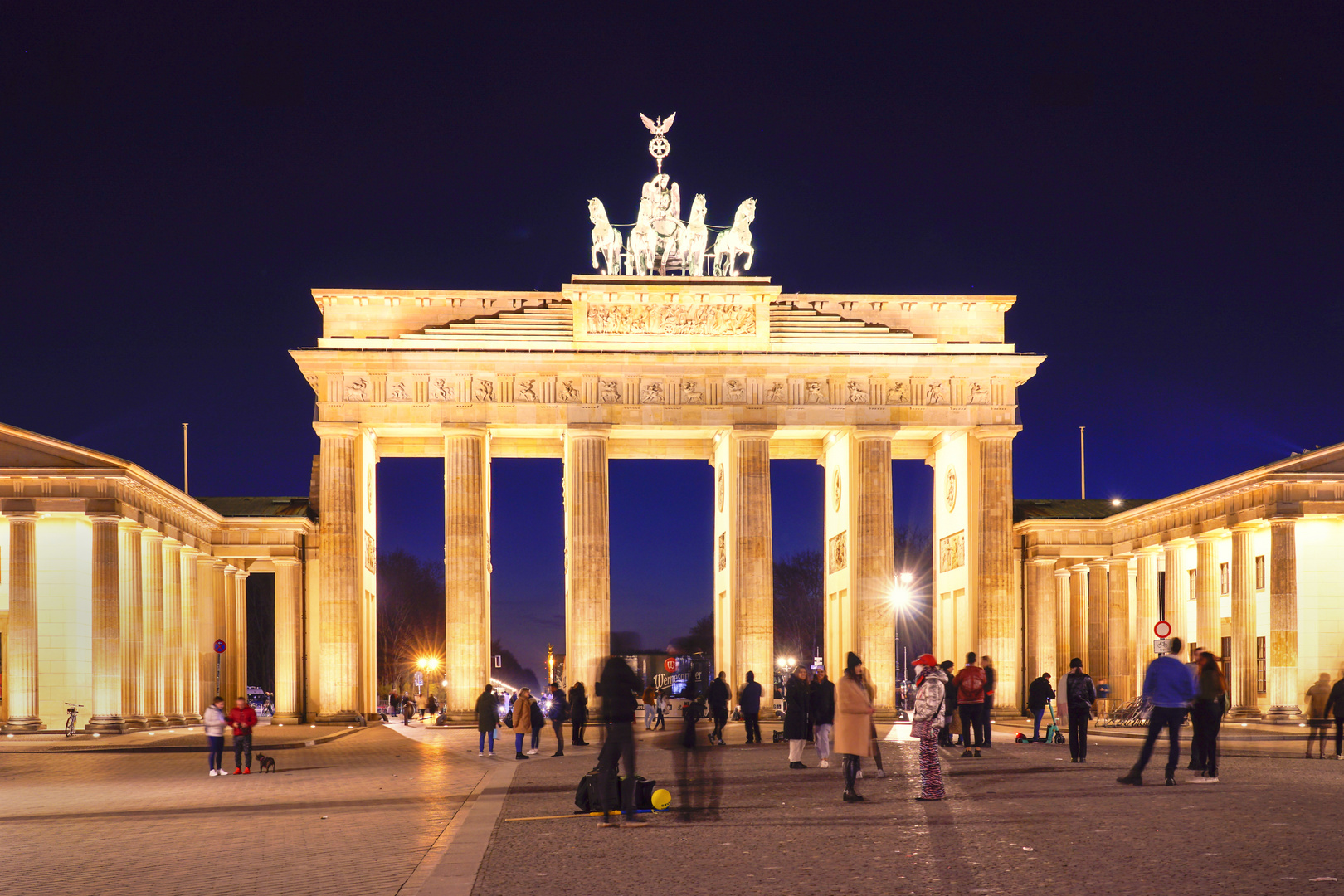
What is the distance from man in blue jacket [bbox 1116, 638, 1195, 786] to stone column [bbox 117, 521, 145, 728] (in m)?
30.0

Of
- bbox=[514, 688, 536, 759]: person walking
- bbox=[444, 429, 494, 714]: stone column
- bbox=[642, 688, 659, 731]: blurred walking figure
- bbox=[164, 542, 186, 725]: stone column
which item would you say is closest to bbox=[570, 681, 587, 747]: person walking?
bbox=[642, 688, 659, 731]: blurred walking figure

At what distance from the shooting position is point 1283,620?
1594 inches

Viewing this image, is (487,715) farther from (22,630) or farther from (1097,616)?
(1097,616)

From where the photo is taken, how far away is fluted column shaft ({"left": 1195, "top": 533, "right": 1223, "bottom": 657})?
46.3 meters

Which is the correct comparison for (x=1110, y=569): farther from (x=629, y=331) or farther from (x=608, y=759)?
(x=608, y=759)

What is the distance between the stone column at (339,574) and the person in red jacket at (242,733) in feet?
76.6

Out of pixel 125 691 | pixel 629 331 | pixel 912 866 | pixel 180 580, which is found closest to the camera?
pixel 912 866

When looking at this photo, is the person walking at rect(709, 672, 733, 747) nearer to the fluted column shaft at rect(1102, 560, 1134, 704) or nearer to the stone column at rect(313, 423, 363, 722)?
the stone column at rect(313, 423, 363, 722)

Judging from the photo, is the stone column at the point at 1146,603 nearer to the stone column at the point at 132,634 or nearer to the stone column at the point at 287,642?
the stone column at the point at 287,642

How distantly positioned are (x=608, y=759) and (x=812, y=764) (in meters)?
10.0

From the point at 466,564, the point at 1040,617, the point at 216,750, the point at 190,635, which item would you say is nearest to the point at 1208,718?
the point at 216,750

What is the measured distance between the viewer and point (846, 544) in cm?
5306

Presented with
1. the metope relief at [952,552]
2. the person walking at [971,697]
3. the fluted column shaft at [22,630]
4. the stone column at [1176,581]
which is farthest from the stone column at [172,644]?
the stone column at [1176,581]

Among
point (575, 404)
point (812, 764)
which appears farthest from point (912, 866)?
point (575, 404)
